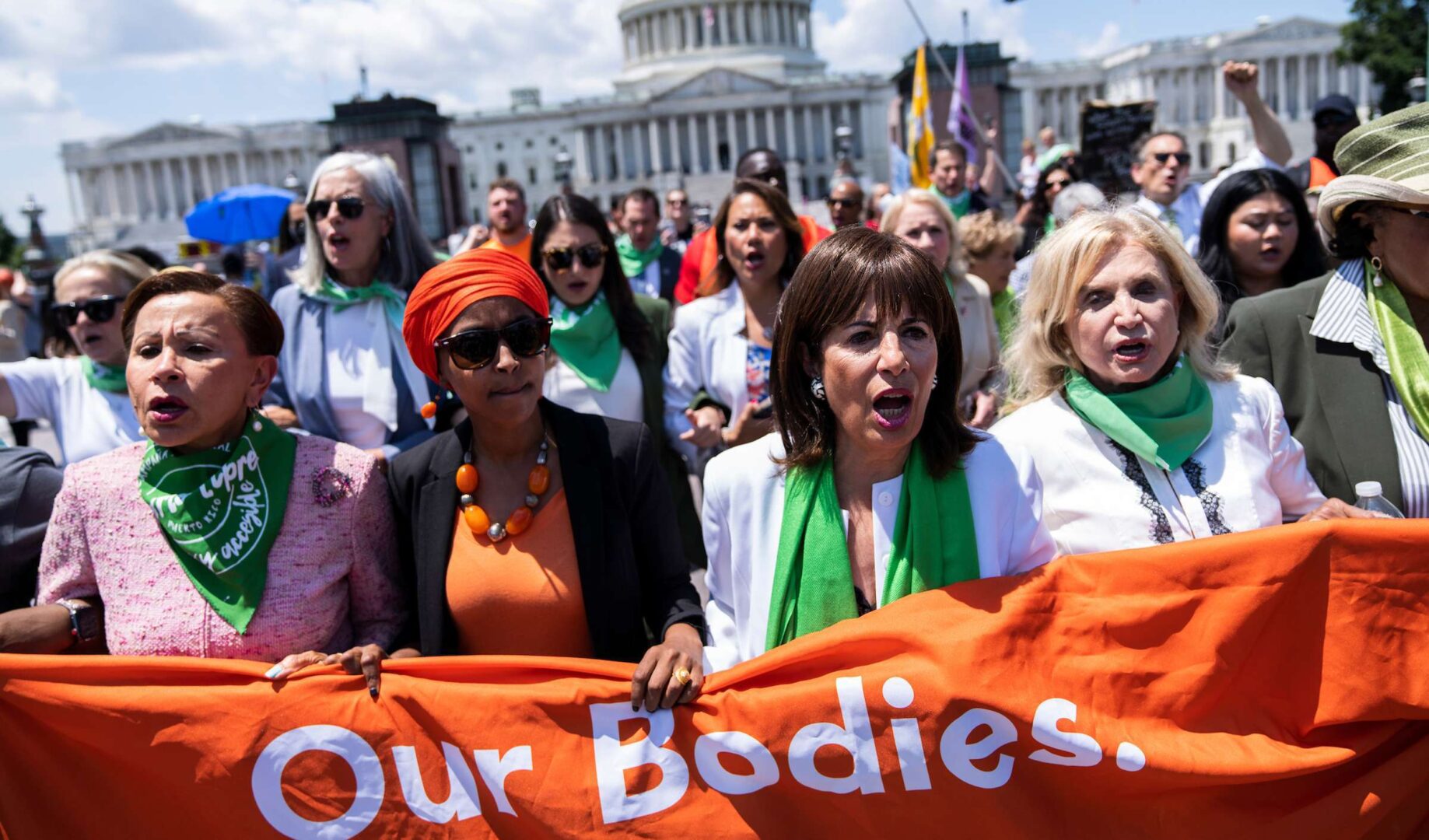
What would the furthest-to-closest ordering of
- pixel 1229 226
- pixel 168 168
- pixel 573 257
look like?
pixel 168 168
pixel 573 257
pixel 1229 226

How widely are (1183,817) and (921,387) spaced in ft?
3.61

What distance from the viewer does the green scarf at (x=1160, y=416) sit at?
2711 mm

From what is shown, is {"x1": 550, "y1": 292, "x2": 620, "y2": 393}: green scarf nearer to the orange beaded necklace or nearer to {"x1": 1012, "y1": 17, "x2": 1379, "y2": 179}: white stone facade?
the orange beaded necklace

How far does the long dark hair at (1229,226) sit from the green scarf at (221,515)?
3.50 meters

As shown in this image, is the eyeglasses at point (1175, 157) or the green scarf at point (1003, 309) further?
the eyeglasses at point (1175, 157)

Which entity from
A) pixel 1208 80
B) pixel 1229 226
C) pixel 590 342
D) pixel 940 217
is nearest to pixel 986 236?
pixel 940 217

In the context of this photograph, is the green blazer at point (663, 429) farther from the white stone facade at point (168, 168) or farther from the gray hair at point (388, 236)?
the white stone facade at point (168, 168)

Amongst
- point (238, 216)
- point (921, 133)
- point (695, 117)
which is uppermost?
point (695, 117)

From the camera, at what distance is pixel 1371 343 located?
296 centimetres

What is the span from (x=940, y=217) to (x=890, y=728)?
319cm

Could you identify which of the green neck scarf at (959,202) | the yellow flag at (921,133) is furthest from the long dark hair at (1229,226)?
the yellow flag at (921,133)

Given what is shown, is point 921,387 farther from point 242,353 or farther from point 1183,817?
point 242,353

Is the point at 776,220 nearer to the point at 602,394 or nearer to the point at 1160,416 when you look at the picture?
the point at 602,394

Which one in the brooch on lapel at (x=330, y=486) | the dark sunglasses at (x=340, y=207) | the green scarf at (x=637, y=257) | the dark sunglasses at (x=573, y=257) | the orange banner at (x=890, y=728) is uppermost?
the dark sunglasses at (x=340, y=207)
